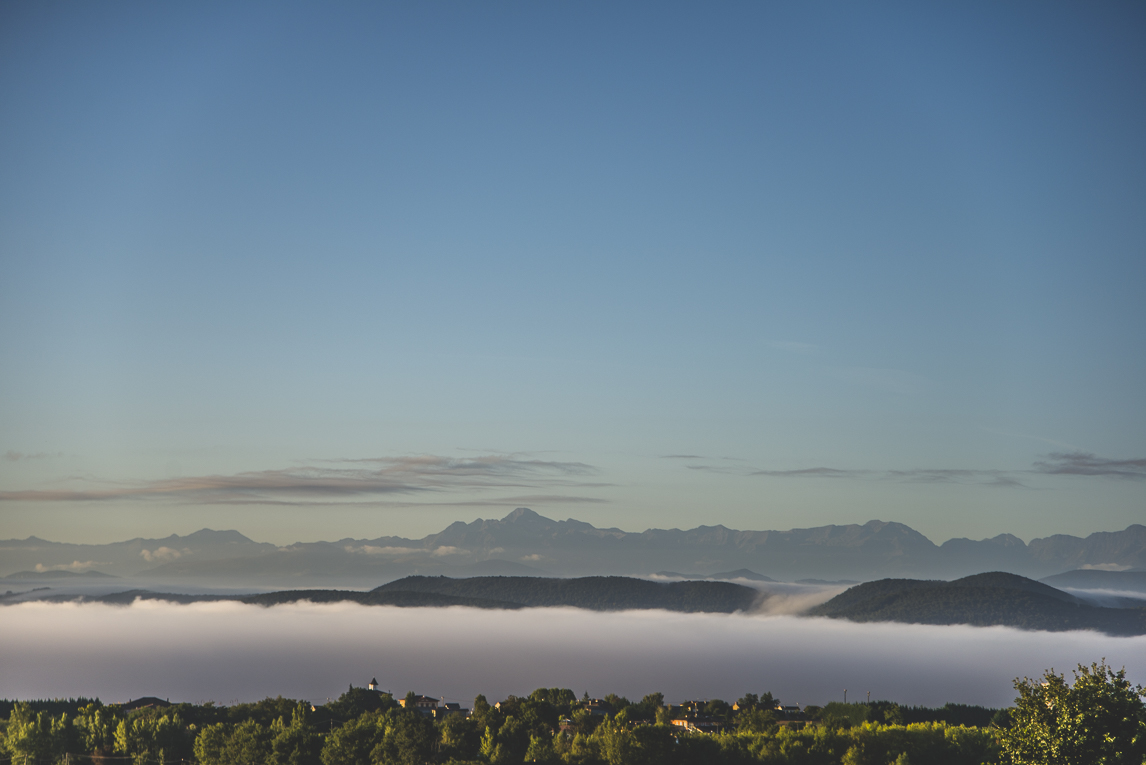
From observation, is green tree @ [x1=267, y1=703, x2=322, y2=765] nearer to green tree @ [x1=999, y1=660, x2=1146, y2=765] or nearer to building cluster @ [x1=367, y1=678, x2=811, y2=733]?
building cluster @ [x1=367, y1=678, x2=811, y2=733]

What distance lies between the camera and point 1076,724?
38.7m

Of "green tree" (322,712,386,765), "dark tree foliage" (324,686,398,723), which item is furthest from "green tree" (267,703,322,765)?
"dark tree foliage" (324,686,398,723)

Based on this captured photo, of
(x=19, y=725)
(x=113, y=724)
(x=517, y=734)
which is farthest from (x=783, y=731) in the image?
(x=19, y=725)

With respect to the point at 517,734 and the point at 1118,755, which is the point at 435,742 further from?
the point at 1118,755

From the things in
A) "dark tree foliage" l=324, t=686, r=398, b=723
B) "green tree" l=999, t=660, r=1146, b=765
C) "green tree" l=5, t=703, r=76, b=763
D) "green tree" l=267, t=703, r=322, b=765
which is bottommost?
"dark tree foliage" l=324, t=686, r=398, b=723

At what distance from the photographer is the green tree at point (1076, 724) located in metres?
38.7

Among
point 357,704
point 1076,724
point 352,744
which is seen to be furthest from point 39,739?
point 1076,724

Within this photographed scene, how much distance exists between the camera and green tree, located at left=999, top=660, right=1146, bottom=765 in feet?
127

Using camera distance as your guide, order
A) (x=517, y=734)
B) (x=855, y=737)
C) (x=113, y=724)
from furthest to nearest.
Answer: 1. (x=517, y=734)
2. (x=113, y=724)
3. (x=855, y=737)

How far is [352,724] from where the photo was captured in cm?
10306

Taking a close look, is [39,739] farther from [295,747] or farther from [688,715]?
[688,715]

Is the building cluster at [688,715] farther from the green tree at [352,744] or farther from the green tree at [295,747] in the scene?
the green tree at [295,747]

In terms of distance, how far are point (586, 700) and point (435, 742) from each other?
266 ft

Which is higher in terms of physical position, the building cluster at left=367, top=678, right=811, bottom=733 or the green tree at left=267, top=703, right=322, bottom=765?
the green tree at left=267, top=703, right=322, bottom=765
